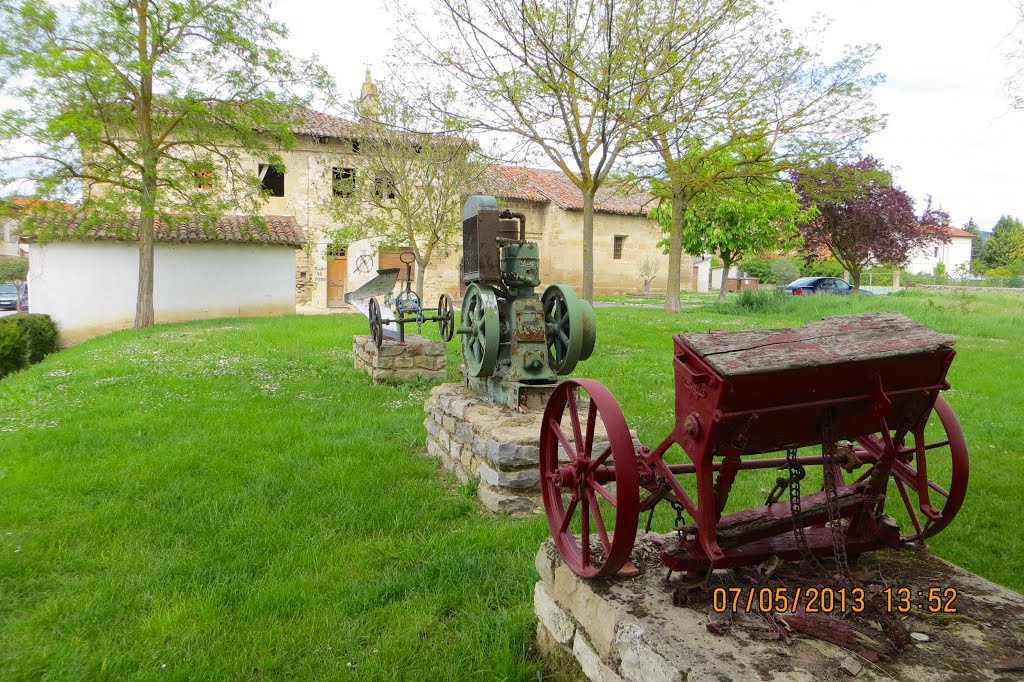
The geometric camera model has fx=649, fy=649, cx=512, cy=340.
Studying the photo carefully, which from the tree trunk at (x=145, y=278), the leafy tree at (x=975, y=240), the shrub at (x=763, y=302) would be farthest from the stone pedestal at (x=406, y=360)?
the leafy tree at (x=975, y=240)

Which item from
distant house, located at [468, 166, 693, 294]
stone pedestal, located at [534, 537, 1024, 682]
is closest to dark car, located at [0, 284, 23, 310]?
distant house, located at [468, 166, 693, 294]

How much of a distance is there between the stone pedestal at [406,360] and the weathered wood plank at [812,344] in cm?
656

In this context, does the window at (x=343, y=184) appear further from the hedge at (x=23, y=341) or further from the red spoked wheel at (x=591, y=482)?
the red spoked wheel at (x=591, y=482)

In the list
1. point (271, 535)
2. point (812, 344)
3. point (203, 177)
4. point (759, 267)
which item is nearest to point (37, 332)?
point (203, 177)

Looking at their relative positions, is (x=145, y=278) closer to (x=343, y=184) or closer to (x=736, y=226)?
(x=343, y=184)

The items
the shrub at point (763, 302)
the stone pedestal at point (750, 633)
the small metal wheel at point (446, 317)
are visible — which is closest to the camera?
the stone pedestal at point (750, 633)

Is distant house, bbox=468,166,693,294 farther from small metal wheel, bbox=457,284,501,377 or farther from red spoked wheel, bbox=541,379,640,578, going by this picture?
red spoked wheel, bbox=541,379,640,578

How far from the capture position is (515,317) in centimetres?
541

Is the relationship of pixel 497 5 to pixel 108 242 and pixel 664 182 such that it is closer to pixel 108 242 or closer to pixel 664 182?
pixel 664 182

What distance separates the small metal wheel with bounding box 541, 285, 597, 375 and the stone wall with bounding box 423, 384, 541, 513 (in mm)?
531

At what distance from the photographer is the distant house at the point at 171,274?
59.4 ft

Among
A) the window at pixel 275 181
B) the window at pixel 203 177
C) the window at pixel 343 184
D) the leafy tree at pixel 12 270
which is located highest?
the window at pixel 275 181

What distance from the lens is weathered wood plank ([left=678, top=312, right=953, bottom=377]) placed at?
7.06ft

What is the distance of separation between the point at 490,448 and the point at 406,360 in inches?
173
